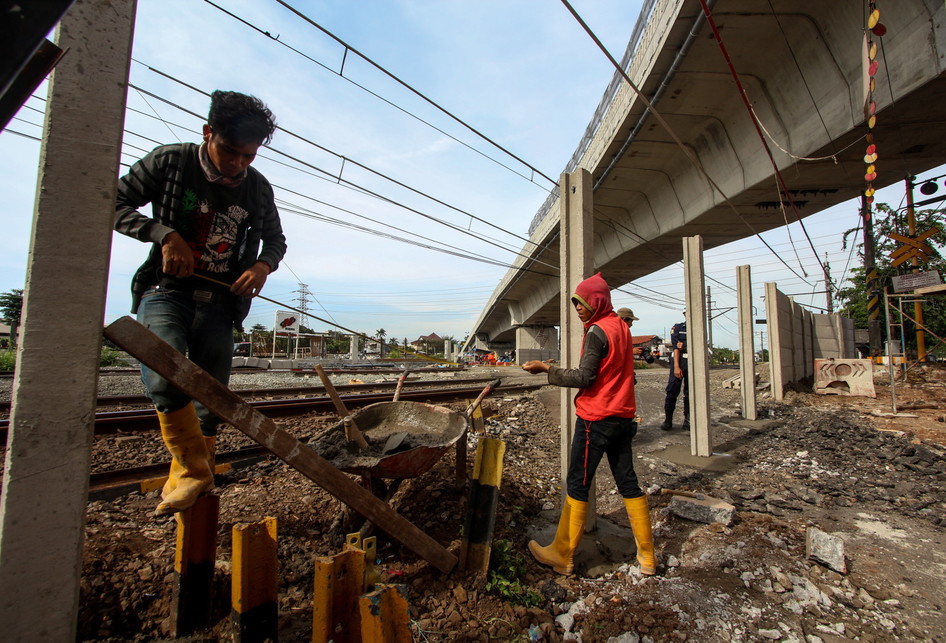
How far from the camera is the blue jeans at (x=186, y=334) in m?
1.75

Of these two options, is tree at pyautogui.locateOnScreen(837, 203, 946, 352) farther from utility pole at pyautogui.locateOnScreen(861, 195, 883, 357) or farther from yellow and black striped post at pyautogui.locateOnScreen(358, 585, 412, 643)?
yellow and black striped post at pyautogui.locateOnScreen(358, 585, 412, 643)

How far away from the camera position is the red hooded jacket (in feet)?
8.70

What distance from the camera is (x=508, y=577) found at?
2.32m

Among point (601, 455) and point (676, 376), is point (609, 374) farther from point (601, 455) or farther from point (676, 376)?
point (676, 376)

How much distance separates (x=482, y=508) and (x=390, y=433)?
922 mm

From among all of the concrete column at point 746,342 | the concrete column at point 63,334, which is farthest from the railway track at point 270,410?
the concrete column at point 746,342

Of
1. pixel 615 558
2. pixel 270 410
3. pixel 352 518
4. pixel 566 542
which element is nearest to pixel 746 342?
pixel 615 558

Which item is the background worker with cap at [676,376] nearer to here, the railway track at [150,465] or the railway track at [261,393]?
the railway track at [150,465]

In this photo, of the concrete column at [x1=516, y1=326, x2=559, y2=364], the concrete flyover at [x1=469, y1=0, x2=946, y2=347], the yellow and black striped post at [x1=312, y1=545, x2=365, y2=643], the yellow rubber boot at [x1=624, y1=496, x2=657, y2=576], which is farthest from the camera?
the concrete column at [x1=516, y1=326, x2=559, y2=364]

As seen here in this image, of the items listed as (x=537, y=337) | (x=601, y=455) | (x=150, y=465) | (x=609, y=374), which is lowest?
(x=150, y=465)

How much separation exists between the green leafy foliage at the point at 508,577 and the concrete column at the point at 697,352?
12.5 ft

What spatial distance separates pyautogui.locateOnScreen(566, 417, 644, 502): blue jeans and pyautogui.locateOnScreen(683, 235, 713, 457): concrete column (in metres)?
3.25

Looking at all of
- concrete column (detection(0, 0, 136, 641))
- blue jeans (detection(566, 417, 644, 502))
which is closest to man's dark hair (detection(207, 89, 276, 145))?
concrete column (detection(0, 0, 136, 641))

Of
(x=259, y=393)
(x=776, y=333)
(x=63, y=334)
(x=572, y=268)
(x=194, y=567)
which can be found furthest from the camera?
(x=776, y=333)
